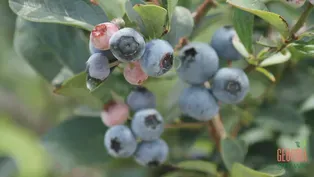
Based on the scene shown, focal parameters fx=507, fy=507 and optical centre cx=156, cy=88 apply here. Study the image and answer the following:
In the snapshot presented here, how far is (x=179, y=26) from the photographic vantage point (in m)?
0.84

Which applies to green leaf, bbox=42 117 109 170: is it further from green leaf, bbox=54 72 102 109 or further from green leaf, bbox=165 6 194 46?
green leaf, bbox=165 6 194 46

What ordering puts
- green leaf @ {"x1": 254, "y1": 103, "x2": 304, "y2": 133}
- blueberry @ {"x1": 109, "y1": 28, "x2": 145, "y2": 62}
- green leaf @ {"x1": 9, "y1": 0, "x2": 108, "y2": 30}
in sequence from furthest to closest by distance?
green leaf @ {"x1": 254, "y1": 103, "x2": 304, "y2": 133} < green leaf @ {"x1": 9, "y1": 0, "x2": 108, "y2": 30} < blueberry @ {"x1": 109, "y1": 28, "x2": 145, "y2": 62}

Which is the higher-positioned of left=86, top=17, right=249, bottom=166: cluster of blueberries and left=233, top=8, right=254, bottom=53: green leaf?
left=233, top=8, right=254, bottom=53: green leaf

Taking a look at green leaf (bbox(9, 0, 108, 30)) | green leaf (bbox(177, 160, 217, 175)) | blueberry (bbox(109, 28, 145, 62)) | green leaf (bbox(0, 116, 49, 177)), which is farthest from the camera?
green leaf (bbox(0, 116, 49, 177))

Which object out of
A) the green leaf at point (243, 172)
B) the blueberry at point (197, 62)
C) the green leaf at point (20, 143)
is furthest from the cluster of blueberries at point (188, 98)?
the green leaf at point (20, 143)

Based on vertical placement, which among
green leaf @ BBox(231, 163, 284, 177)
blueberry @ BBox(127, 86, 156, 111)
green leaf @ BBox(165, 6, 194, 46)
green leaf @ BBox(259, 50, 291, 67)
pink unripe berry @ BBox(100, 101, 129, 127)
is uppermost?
green leaf @ BBox(165, 6, 194, 46)

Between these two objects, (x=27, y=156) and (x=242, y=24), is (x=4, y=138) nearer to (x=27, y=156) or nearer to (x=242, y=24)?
(x=27, y=156)

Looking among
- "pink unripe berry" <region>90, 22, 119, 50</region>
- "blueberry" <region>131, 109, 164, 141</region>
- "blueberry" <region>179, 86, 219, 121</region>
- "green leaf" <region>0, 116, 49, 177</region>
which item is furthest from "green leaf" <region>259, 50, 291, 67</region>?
"green leaf" <region>0, 116, 49, 177</region>

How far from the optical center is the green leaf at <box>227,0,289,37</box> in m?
0.75

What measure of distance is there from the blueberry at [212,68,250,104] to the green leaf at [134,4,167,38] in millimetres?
178

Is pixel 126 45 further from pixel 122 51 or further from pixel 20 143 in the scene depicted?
pixel 20 143

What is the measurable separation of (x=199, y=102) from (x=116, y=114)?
0.15 m

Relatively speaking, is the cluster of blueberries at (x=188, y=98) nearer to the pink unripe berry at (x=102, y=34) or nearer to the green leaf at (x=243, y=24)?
the green leaf at (x=243, y=24)

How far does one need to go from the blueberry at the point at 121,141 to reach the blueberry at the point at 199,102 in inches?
4.5
